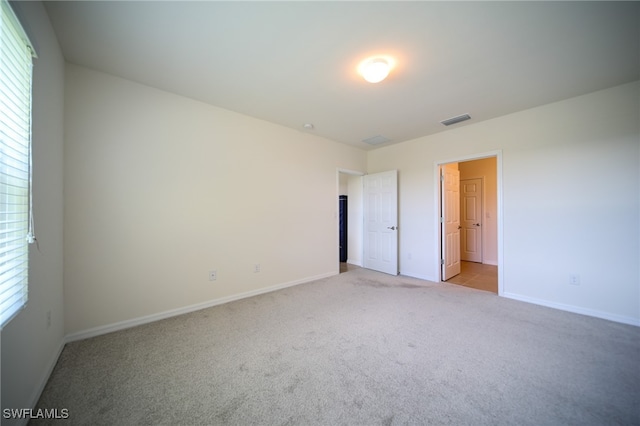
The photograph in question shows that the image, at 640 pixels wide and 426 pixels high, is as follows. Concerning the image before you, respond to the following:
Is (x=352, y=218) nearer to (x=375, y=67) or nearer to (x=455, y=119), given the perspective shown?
(x=455, y=119)

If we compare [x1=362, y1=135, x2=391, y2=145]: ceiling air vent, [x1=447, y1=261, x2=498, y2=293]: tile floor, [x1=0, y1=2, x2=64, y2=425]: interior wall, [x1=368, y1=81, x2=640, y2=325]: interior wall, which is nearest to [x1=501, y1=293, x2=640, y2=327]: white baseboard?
[x1=368, y1=81, x2=640, y2=325]: interior wall

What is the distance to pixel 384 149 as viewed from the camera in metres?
4.86

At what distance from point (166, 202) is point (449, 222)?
449 centimetres

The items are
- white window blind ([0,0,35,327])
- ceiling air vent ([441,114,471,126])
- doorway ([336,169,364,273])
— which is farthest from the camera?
doorway ([336,169,364,273])

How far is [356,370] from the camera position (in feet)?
5.78

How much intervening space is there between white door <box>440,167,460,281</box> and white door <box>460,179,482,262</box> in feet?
5.20

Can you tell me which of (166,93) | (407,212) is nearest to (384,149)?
(407,212)

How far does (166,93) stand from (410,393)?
12.1 ft

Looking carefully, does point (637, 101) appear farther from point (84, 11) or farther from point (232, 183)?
point (84, 11)

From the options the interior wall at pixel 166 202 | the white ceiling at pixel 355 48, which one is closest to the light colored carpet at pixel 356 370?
the interior wall at pixel 166 202

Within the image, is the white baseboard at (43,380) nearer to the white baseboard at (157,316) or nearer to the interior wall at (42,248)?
the interior wall at (42,248)

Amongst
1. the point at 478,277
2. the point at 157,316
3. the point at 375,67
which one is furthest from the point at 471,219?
the point at 157,316

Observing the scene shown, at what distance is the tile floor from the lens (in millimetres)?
3824

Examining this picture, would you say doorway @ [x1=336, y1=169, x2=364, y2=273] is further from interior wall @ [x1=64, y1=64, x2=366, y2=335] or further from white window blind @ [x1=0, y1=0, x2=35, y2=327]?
white window blind @ [x1=0, y1=0, x2=35, y2=327]
